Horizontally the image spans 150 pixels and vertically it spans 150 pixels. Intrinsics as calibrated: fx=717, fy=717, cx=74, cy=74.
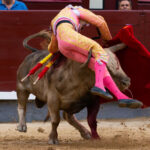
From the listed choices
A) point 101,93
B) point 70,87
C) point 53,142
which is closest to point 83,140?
point 53,142

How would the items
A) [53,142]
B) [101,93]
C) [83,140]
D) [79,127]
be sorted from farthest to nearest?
[79,127] → [83,140] → [53,142] → [101,93]

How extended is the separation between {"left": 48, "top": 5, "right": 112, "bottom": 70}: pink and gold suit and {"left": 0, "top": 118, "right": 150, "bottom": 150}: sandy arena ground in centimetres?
83

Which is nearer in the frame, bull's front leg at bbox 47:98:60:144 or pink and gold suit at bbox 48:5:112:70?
pink and gold suit at bbox 48:5:112:70

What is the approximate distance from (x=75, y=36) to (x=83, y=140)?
1.31m

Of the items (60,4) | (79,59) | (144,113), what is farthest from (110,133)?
(60,4)

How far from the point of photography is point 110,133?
7719 mm

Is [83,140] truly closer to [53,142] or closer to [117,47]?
[53,142]

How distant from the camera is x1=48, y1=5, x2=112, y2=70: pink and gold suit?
20.2 ft

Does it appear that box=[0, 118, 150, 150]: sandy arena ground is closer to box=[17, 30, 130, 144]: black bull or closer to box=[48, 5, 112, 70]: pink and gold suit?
box=[17, 30, 130, 144]: black bull

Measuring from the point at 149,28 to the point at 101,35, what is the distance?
2025 millimetres

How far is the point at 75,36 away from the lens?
20.4ft

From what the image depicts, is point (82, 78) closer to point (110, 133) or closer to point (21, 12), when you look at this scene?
point (110, 133)

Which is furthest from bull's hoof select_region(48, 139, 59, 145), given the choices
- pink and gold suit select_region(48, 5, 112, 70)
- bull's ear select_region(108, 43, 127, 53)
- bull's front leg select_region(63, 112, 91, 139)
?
bull's ear select_region(108, 43, 127, 53)

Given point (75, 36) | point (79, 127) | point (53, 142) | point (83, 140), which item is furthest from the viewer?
point (79, 127)
